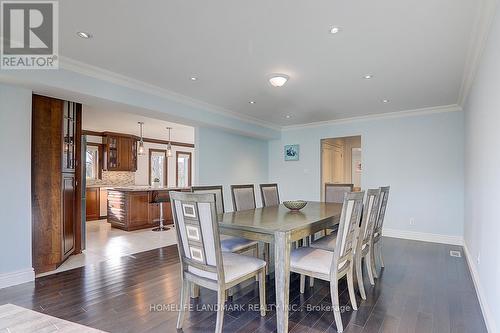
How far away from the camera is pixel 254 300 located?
2.63 meters

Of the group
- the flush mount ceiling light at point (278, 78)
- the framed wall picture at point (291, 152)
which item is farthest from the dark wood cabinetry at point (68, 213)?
the framed wall picture at point (291, 152)

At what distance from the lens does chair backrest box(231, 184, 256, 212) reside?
11.8ft

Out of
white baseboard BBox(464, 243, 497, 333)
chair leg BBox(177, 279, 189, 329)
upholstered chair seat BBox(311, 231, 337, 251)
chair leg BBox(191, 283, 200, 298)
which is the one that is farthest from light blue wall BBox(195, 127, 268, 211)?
white baseboard BBox(464, 243, 497, 333)

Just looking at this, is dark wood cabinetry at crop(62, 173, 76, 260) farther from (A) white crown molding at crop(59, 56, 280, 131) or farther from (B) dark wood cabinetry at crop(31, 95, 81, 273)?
(A) white crown molding at crop(59, 56, 280, 131)

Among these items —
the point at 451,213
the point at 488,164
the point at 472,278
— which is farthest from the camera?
the point at 451,213

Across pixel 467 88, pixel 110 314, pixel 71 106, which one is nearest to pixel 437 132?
pixel 467 88

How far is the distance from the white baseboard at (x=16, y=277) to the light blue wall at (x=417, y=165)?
5669 millimetres

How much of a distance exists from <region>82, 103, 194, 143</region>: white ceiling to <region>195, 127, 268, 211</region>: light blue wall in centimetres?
126

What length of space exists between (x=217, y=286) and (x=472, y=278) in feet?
9.94

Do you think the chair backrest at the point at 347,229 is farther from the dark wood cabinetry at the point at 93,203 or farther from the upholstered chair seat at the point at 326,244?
the dark wood cabinetry at the point at 93,203

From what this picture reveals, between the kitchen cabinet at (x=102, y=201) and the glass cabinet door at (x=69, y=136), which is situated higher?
the glass cabinet door at (x=69, y=136)

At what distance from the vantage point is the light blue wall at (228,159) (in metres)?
5.55

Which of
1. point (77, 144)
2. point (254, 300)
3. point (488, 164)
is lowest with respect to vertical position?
point (254, 300)

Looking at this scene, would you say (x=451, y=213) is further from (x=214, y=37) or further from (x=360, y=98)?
(x=214, y=37)
